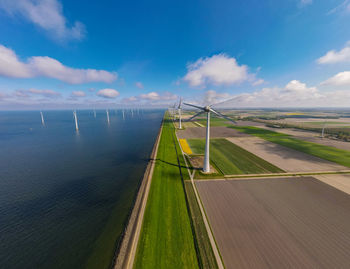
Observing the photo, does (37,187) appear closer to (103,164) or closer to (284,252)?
(103,164)

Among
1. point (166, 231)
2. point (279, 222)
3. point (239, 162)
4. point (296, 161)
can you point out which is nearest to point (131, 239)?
point (166, 231)

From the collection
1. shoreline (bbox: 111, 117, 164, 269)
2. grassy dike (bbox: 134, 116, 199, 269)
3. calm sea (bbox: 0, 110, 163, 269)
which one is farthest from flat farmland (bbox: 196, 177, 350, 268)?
calm sea (bbox: 0, 110, 163, 269)

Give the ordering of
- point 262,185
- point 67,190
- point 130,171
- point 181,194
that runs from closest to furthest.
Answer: point 181,194
point 262,185
point 67,190
point 130,171

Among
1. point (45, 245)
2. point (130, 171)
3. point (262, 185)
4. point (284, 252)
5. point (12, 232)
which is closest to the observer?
point (284, 252)

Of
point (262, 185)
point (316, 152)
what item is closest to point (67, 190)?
point (262, 185)

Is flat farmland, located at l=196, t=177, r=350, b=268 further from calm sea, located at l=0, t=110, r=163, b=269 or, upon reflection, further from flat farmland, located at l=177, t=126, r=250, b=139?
flat farmland, located at l=177, t=126, r=250, b=139

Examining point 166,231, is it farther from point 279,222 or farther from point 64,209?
point 64,209
